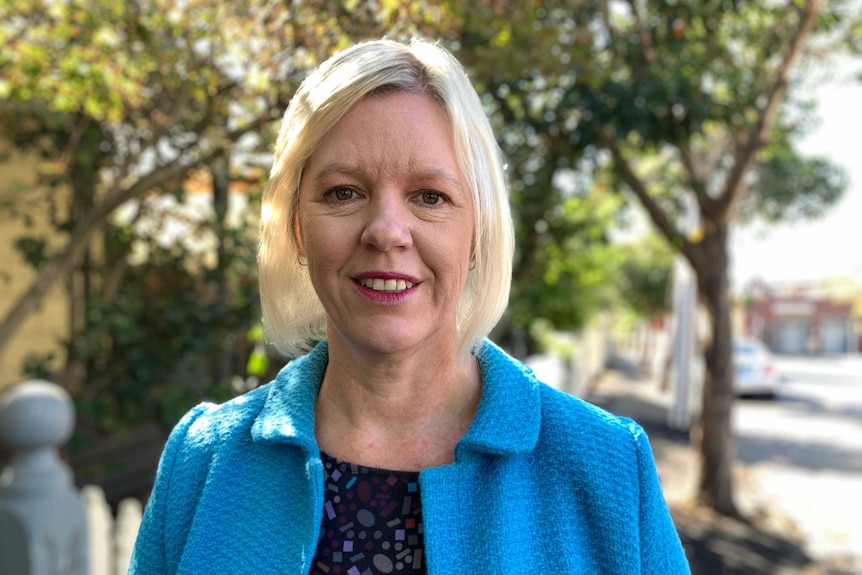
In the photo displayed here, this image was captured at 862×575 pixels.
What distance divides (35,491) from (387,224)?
2.25 m

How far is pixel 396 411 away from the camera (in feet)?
5.26

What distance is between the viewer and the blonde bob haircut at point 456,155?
58.0 inches

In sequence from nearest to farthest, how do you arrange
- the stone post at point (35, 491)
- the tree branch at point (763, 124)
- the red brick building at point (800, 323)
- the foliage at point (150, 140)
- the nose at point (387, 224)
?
the nose at point (387, 224) → the stone post at point (35, 491) → the foliage at point (150, 140) → the tree branch at point (763, 124) → the red brick building at point (800, 323)

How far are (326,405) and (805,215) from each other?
2040 centimetres

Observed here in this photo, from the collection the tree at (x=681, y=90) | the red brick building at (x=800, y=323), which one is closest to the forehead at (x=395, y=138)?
the tree at (x=681, y=90)

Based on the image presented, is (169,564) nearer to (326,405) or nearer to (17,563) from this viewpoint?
(326,405)

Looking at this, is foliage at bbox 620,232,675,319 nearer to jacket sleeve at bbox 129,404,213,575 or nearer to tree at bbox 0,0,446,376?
tree at bbox 0,0,446,376

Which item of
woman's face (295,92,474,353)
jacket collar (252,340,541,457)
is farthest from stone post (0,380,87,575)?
woman's face (295,92,474,353)

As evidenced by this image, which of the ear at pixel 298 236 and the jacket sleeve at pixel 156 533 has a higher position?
the ear at pixel 298 236

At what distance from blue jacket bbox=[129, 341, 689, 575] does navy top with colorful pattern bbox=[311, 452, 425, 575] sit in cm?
4

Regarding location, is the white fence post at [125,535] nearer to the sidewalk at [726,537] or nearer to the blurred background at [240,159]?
the blurred background at [240,159]

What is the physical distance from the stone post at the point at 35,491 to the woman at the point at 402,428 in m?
1.71

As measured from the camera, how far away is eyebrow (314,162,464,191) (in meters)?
1.46

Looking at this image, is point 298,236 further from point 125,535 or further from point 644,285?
point 644,285
